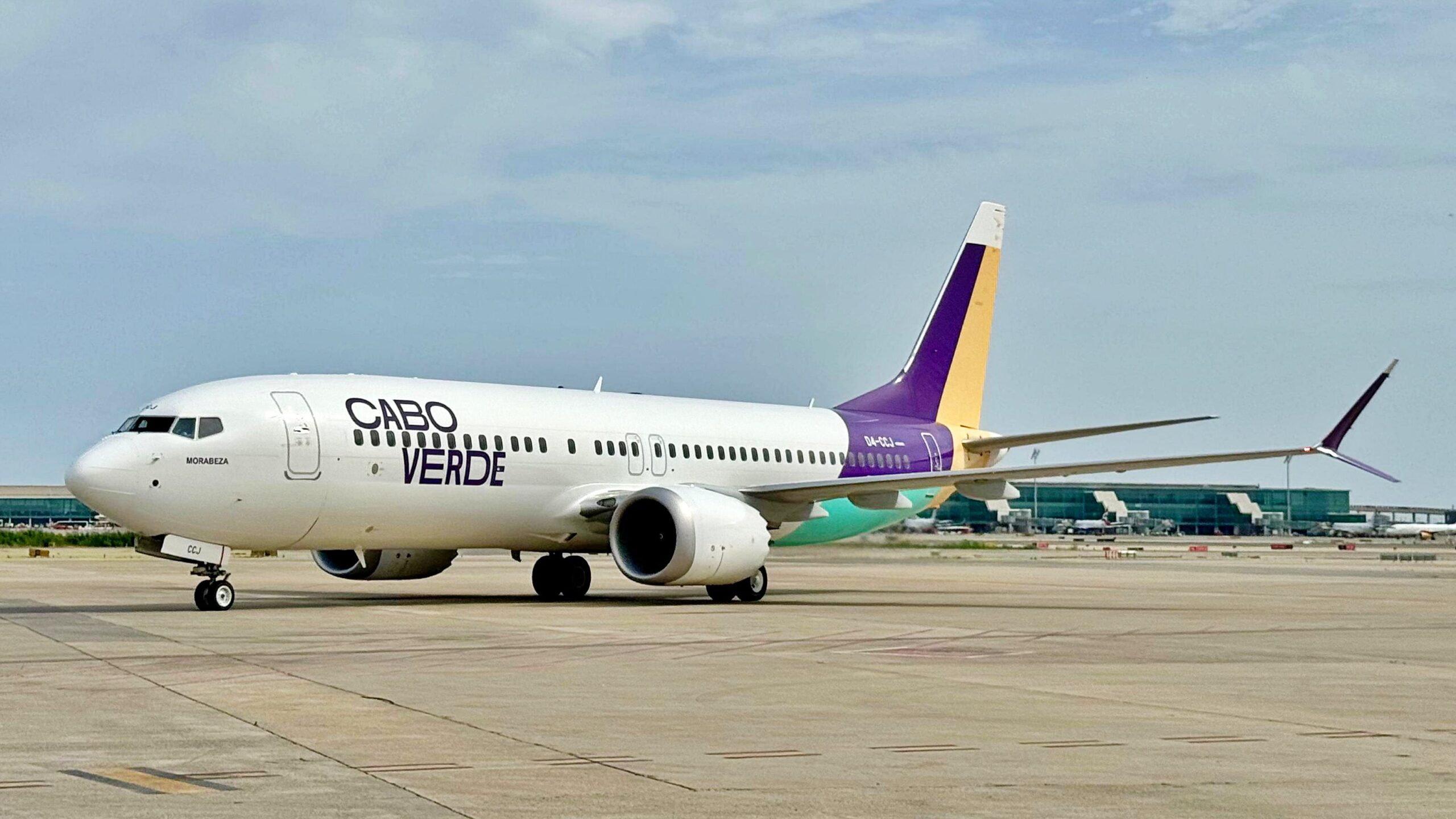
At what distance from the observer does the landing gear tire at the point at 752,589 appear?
30781 millimetres

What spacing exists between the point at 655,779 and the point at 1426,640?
50.2 ft

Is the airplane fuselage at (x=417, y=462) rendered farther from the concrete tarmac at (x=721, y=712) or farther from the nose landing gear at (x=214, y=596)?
the concrete tarmac at (x=721, y=712)

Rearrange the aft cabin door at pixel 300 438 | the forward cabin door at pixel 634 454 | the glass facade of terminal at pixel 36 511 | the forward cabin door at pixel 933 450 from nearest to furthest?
the aft cabin door at pixel 300 438
the forward cabin door at pixel 634 454
the forward cabin door at pixel 933 450
the glass facade of terminal at pixel 36 511

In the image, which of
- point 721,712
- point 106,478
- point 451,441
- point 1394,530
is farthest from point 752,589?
point 1394,530

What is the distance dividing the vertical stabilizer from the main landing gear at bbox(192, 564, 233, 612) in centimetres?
1624

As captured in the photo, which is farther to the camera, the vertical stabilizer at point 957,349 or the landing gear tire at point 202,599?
the vertical stabilizer at point 957,349

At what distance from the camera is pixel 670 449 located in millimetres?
32312

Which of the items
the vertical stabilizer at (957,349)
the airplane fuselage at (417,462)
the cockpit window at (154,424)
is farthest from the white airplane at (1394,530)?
the cockpit window at (154,424)

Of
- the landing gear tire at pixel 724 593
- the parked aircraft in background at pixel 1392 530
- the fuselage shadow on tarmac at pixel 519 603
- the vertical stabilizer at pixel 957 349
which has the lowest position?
the fuselage shadow on tarmac at pixel 519 603

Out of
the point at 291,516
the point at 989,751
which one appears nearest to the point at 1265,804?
the point at 989,751

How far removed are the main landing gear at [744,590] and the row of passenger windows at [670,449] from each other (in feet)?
9.53

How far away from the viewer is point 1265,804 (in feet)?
29.6

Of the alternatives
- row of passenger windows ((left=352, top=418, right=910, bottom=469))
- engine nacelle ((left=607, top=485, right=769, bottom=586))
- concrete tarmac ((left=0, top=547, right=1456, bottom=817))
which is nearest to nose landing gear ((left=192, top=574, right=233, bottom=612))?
concrete tarmac ((left=0, top=547, right=1456, bottom=817))

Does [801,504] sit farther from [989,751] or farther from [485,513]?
[989,751]
